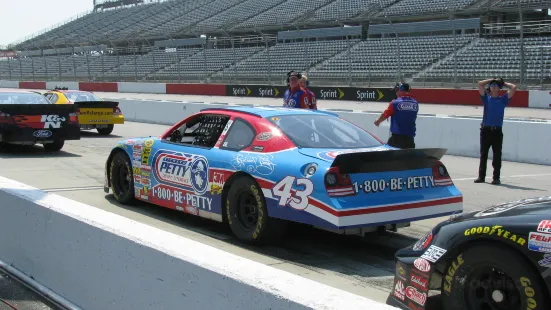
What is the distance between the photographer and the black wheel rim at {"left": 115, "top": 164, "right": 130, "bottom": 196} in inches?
315

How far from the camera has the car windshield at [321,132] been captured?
638 centimetres

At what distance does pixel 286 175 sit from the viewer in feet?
18.8

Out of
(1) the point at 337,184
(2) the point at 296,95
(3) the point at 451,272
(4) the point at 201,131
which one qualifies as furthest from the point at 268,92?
(3) the point at 451,272

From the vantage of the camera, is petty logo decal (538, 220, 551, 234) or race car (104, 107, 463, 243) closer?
petty logo decal (538, 220, 551, 234)

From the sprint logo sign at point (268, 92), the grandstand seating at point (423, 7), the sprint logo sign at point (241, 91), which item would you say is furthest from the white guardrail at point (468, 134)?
the grandstand seating at point (423, 7)

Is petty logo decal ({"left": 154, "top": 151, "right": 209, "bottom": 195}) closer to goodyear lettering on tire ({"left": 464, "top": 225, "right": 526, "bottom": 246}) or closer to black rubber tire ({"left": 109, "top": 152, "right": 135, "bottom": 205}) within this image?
black rubber tire ({"left": 109, "top": 152, "right": 135, "bottom": 205})

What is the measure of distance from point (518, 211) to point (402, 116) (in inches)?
202

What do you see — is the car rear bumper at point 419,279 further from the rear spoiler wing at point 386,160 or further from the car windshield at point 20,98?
the car windshield at point 20,98

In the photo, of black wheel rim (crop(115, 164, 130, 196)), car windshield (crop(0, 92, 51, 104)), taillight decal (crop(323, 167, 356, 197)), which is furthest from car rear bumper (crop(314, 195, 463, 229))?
car windshield (crop(0, 92, 51, 104))

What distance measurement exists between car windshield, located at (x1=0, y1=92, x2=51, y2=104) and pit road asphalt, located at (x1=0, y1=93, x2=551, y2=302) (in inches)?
43.1

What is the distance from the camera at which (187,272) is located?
10.3 feet

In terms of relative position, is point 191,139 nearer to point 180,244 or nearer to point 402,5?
point 180,244

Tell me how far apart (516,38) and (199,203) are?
72.2 ft

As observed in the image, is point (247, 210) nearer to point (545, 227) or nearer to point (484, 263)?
point (484, 263)
